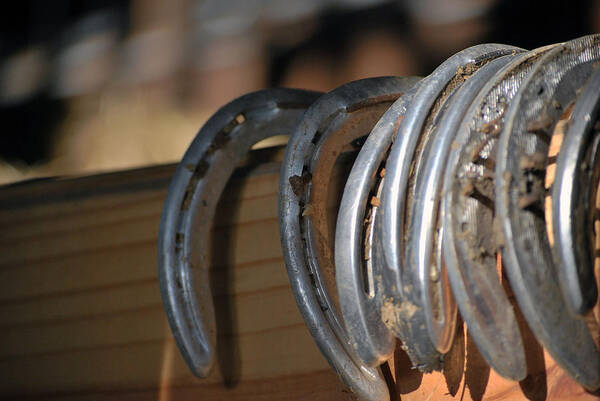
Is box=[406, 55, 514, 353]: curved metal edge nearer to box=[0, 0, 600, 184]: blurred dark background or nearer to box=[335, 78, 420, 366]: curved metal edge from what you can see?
box=[335, 78, 420, 366]: curved metal edge

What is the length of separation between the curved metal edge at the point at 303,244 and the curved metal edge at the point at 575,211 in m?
0.19

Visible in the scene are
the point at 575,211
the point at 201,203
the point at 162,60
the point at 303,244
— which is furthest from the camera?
the point at 162,60

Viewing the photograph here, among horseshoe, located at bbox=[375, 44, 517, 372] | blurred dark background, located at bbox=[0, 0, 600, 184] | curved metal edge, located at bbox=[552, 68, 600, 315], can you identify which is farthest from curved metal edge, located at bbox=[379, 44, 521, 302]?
blurred dark background, located at bbox=[0, 0, 600, 184]

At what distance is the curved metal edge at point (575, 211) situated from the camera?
40 centimetres

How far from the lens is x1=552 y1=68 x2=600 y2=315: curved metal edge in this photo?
0.40 m

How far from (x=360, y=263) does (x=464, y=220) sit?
88mm

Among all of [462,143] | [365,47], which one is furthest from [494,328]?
[365,47]

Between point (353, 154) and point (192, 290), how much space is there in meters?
0.21

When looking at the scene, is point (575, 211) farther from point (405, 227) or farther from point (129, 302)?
point (129, 302)

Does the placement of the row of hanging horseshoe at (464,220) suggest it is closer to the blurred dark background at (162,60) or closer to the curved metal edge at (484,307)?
the curved metal edge at (484,307)

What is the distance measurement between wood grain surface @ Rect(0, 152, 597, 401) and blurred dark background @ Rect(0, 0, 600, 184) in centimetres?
38

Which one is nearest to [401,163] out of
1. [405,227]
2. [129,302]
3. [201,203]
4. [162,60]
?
[405,227]

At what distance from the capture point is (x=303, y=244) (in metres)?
0.58

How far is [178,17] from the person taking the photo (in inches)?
50.6
